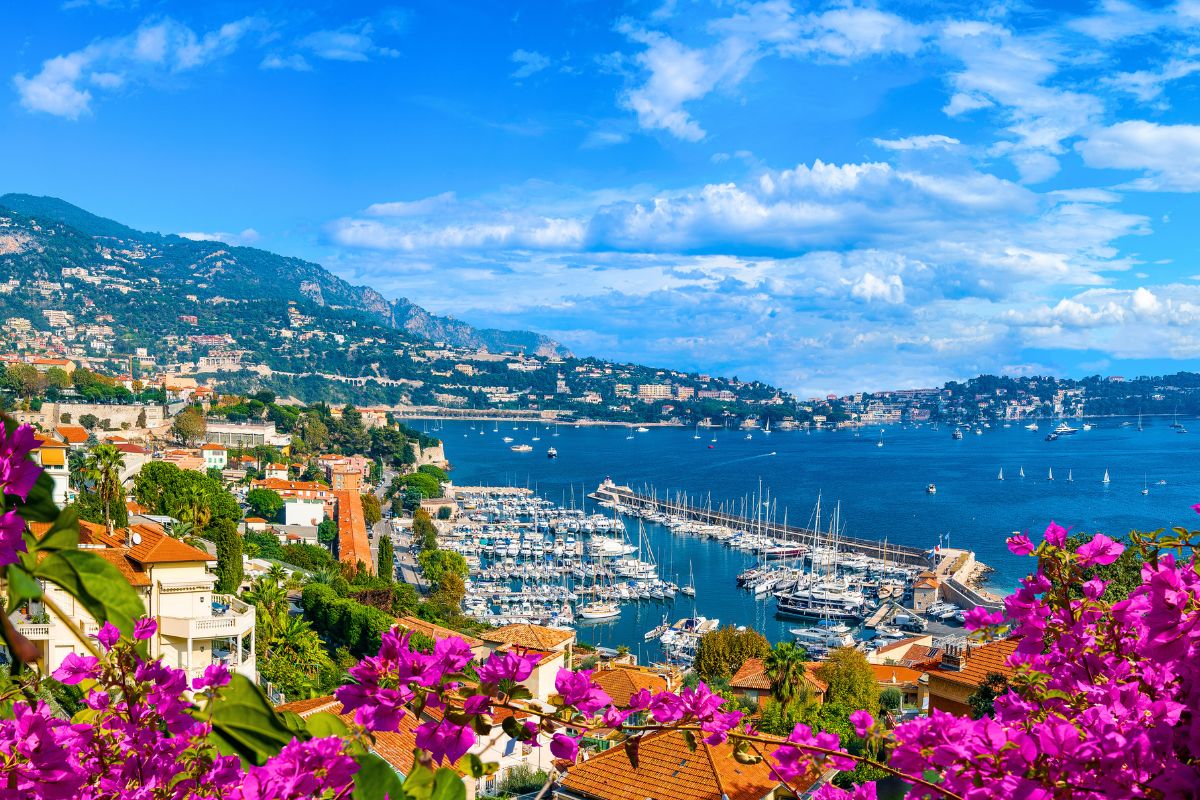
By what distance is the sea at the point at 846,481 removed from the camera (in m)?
31.7

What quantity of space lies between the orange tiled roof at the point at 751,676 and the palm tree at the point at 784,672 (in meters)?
1.17

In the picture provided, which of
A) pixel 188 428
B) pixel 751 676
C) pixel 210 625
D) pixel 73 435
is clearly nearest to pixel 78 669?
pixel 210 625

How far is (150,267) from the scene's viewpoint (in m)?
142

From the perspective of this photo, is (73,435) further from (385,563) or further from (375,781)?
(375,781)

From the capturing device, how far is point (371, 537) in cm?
3050

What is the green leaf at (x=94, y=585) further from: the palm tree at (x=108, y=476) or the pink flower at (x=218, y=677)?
the palm tree at (x=108, y=476)

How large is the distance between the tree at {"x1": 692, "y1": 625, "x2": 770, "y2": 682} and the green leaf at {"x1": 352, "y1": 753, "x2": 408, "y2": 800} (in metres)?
15.9

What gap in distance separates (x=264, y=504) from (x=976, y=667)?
2347 cm

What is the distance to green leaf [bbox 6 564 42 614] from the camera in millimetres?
605

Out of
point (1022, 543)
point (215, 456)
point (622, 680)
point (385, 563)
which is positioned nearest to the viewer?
point (1022, 543)

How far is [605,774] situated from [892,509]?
3951 cm

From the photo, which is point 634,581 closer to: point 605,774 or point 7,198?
point 605,774

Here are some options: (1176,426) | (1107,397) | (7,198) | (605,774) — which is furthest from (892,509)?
(7,198)

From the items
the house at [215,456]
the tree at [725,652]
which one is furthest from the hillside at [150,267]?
the tree at [725,652]
